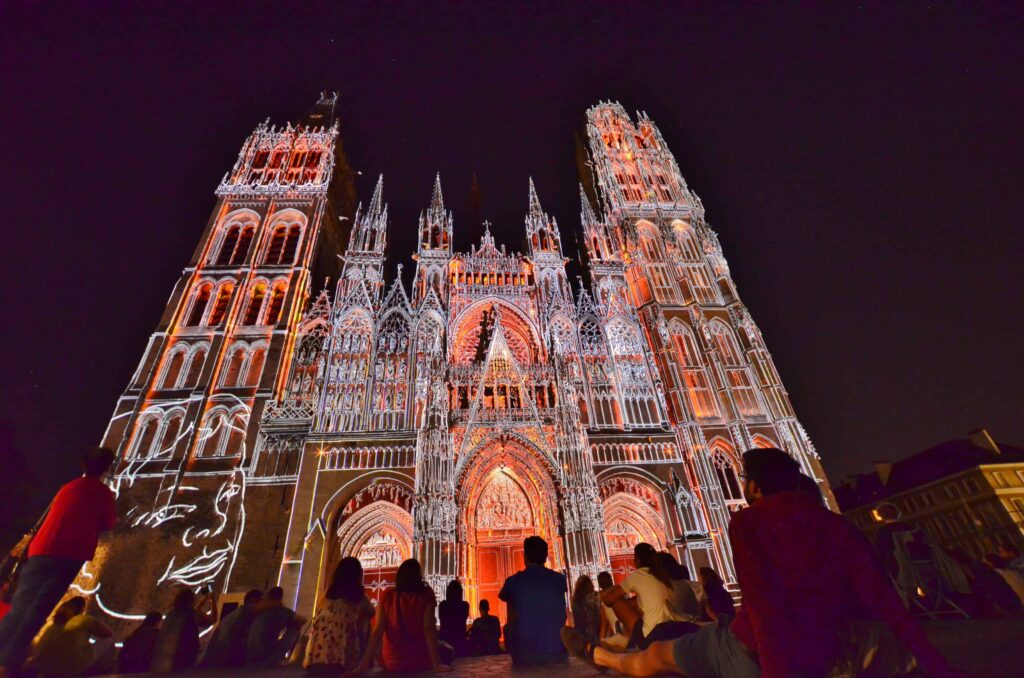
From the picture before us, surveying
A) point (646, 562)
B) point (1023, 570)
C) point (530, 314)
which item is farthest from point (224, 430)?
point (1023, 570)

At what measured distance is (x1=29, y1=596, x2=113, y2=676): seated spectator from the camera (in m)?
5.67

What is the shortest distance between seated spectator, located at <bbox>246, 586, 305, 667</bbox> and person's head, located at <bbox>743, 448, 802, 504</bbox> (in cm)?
564

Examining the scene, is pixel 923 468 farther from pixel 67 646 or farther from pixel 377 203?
pixel 67 646

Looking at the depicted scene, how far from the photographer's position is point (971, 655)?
319 cm

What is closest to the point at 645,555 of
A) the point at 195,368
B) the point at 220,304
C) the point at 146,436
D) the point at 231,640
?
the point at 231,640

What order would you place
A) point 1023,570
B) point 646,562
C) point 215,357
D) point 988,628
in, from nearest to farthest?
point 988,628, point 646,562, point 1023,570, point 215,357

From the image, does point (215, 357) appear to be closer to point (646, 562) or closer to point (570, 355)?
point (570, 355)

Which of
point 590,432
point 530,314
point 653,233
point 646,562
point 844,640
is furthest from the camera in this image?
point 653,233

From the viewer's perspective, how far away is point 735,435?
22625 mm

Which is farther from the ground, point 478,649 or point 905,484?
→ point 905,484

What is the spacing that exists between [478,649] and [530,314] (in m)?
19.7

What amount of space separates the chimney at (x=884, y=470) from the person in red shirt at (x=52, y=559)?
54.3m

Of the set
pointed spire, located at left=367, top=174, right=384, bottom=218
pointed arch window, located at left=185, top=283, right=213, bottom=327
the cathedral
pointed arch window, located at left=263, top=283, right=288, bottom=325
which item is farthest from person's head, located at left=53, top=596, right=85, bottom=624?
pointed spire, located at left=367, top=174, right=384, bottom=218

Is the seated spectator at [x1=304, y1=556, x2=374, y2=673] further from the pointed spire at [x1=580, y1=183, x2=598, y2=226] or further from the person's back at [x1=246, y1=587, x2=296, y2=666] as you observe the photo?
the pointed spire at [x1=580, y1=183, x2=598, y2=226]
